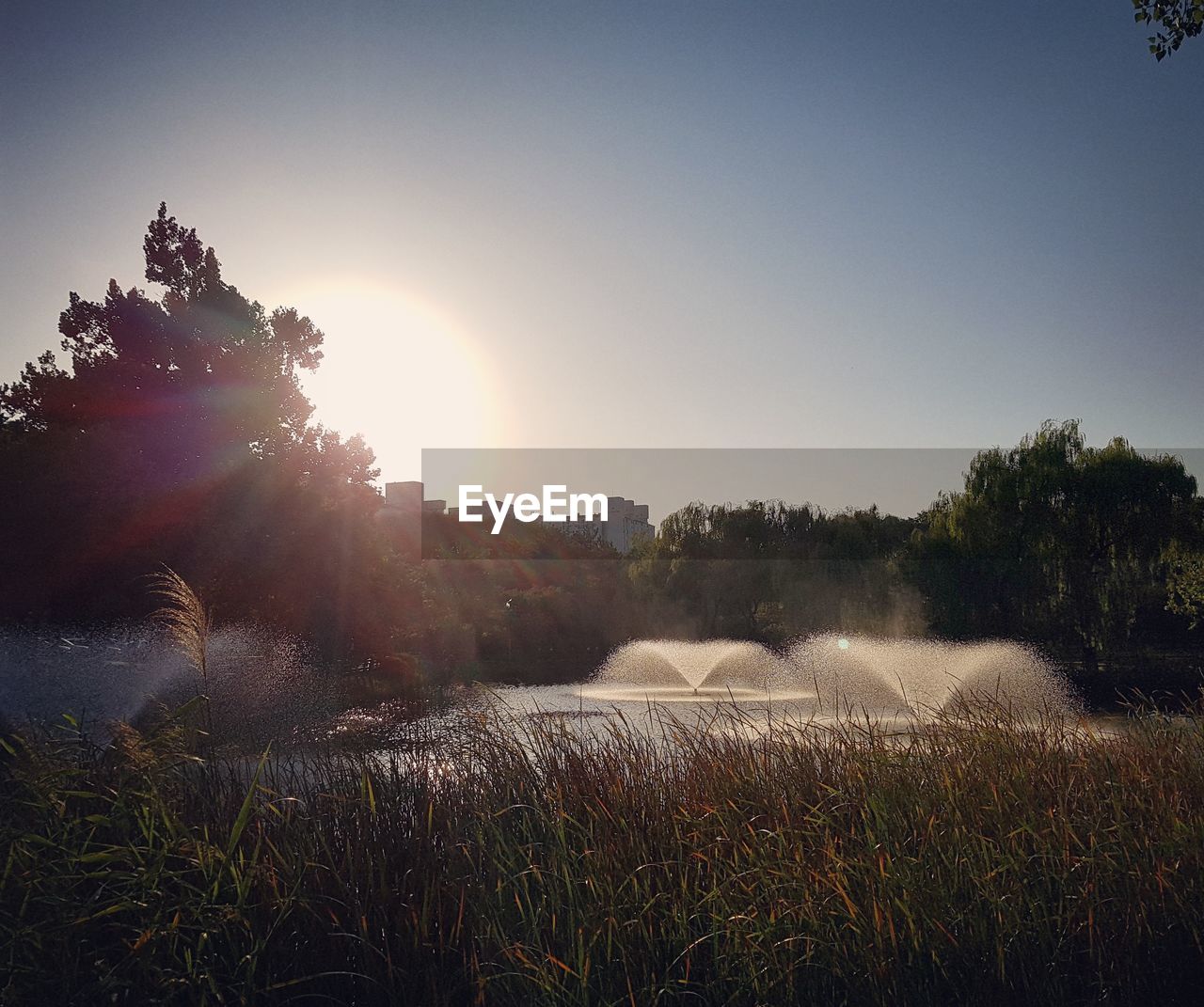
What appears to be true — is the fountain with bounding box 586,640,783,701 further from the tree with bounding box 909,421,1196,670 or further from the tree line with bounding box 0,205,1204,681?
the tree with bounding box 909,421,1196,670

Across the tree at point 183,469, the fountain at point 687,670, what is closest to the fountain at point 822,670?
the fountain at point 687,670

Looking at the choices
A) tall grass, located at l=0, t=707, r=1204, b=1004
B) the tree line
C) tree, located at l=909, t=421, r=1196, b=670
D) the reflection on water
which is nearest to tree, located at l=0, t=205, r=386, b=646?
the tree line

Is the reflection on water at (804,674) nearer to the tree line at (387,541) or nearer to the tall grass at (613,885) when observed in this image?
the tree line at (387,541)

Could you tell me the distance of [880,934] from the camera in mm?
3975

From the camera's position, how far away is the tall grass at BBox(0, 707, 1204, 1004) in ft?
13.2

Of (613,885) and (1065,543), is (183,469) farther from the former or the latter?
(1065,543)

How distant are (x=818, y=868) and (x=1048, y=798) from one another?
5.52 ft

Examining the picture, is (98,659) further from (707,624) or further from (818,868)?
(707,624)

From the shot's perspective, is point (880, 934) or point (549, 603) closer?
point (880, 934)

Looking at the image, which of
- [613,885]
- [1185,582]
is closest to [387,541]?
[1185,582]

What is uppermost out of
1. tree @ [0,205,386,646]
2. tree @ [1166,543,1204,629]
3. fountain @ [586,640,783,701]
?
tree @ [0,205,386,646]

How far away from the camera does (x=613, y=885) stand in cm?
463

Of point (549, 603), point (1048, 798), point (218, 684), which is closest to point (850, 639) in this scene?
point (549, 603)

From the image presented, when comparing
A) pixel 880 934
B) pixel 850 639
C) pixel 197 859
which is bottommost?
pixel 850 639
